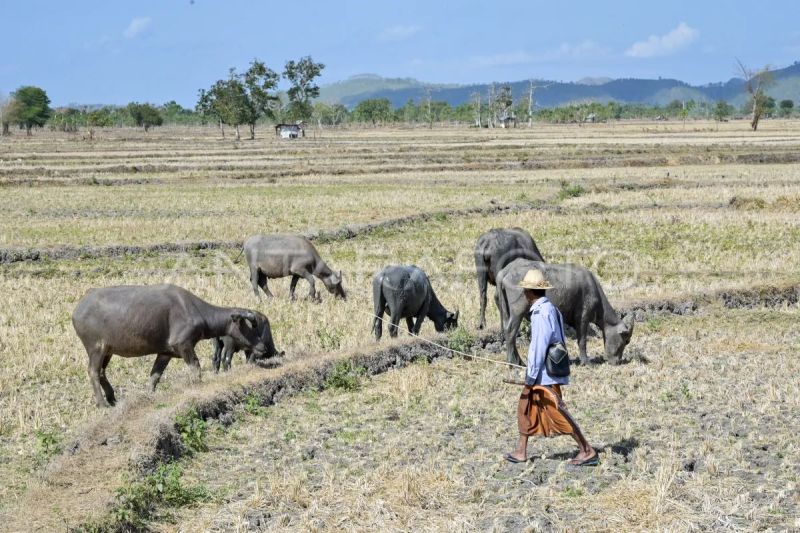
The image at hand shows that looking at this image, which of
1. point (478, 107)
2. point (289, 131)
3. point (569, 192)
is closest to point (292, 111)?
point (289, 131)

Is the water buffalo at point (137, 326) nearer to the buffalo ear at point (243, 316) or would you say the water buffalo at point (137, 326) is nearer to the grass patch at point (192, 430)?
the buffalo ear at point (243, 316)

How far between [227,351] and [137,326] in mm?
1504

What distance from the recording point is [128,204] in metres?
29.2

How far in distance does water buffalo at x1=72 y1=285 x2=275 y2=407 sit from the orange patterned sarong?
4071 millimetres

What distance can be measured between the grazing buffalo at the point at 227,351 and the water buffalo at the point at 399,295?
1.71m

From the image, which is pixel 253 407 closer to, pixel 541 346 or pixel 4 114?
pixel 541 346

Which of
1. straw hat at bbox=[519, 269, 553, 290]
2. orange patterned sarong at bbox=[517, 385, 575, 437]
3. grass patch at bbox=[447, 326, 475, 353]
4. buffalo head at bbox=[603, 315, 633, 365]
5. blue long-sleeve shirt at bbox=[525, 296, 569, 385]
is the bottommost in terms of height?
grass patch at bbox=[447, 326, 475, 353]

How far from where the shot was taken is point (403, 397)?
33.8ft

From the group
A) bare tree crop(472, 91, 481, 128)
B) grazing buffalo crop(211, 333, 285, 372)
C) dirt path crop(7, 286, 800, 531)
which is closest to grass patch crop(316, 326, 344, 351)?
dirt path crop(7, 286, 800, 531)

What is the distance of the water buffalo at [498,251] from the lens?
14.0 meters

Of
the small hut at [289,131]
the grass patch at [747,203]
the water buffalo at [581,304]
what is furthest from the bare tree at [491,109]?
the water buffalo at [581,304]

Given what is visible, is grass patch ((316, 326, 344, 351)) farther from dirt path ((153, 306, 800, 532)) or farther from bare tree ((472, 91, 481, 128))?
bare tree ((472, 91, 481, 128))

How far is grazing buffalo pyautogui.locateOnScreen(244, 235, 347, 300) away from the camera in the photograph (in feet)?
53.0

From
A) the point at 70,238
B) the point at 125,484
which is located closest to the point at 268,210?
the point at 70,238
